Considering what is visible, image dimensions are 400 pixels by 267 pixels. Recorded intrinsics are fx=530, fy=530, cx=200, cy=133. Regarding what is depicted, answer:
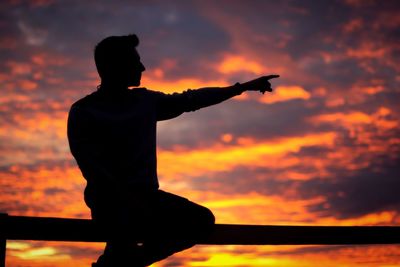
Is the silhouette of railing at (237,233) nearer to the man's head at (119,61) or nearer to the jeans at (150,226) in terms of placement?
the jeans at (150,226)

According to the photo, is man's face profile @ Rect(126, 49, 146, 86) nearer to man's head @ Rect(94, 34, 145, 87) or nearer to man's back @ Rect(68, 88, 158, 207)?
man's head @ Rect(94, 34, 145, 87)

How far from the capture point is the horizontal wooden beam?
3598 mm

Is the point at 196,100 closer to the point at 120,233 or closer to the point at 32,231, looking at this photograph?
the point at 120,233

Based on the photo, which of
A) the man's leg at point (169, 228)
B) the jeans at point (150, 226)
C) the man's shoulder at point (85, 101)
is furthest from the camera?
the man's shoulder at point (85, 101)

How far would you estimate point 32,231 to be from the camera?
11.8 feet

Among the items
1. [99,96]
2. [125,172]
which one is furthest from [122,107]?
[125,172]

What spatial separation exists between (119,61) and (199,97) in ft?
2.08

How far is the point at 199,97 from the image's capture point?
12.8 feet

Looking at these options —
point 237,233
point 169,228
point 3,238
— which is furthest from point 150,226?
point 3,238

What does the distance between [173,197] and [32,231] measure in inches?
38.7

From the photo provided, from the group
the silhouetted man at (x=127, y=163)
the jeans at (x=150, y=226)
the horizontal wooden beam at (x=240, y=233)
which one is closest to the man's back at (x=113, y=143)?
the silhouetted man at (x=127, y=163)

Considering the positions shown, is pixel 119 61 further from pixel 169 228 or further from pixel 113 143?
pixel 169 228

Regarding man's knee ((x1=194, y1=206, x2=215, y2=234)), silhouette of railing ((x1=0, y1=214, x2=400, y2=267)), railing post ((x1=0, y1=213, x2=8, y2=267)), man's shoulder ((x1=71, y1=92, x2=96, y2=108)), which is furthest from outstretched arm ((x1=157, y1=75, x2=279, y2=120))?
railing post ((x1=0, y1=213, x2=8, y2=267))

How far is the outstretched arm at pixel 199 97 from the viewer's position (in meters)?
3.90
